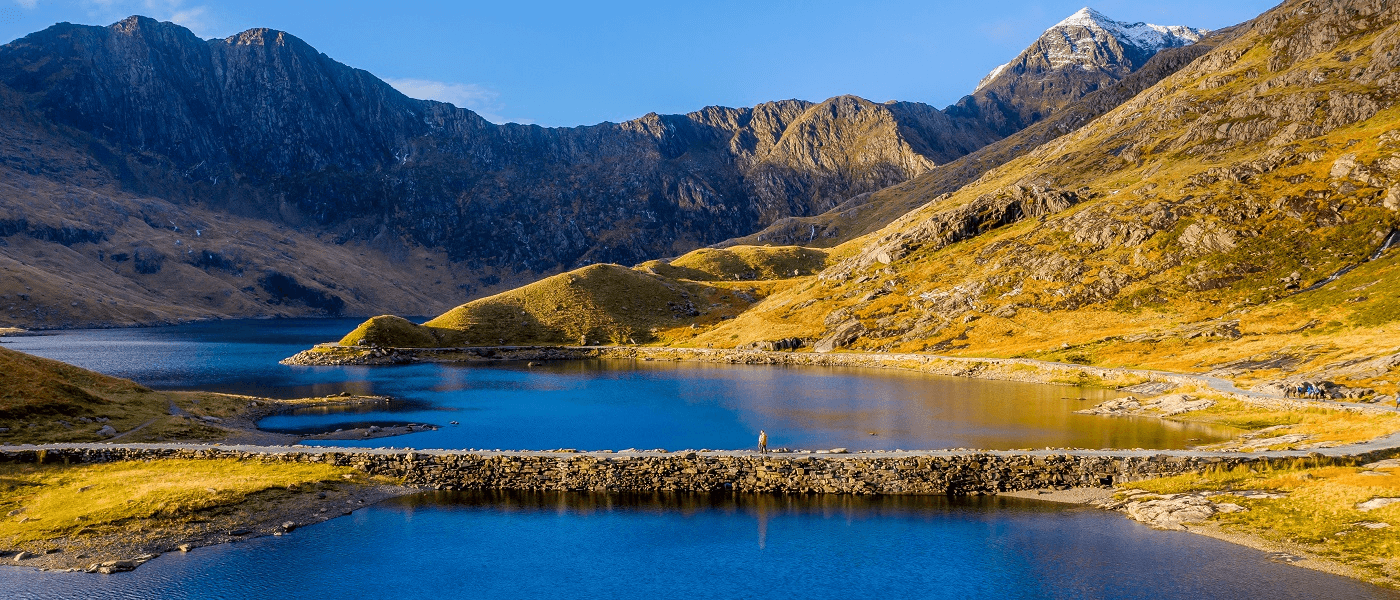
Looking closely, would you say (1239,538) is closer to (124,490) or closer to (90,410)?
(124,490)

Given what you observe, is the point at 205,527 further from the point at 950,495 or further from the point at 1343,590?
the point at 1343,590

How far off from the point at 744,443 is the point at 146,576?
46247 mm

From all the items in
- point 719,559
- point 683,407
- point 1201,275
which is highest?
point 1201,275

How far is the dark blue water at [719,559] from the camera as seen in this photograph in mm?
37156

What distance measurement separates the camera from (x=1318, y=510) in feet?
145

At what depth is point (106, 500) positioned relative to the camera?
4850cm

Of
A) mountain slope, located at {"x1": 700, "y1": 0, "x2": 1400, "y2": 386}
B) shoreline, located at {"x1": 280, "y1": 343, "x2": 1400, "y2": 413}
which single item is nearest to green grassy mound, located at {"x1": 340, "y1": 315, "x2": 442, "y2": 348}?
shoreline, located at {"x1": 280, "y1": 343, "x2": 1400, "y2": 413}

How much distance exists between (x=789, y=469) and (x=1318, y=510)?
2981 cm

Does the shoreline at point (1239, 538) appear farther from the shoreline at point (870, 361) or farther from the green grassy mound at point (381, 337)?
the green grassy mound at point (381, 337)

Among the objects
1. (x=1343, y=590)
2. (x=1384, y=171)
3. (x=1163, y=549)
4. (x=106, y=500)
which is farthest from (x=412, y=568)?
(x=1384, y=171)

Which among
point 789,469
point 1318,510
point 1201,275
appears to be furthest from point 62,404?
point 1201,275

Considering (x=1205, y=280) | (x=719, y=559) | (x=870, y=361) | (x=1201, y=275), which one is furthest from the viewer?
(x=870, y=361)

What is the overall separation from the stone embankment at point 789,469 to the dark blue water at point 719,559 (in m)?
2.67

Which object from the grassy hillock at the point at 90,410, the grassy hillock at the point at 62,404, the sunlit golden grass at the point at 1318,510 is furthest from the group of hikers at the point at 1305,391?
the grassy hillock at the point at 62,404
